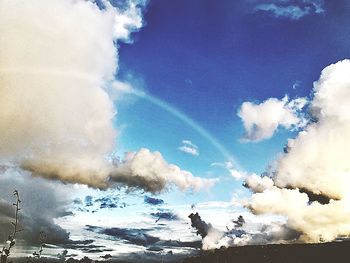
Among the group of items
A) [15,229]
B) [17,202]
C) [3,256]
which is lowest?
[3,256]

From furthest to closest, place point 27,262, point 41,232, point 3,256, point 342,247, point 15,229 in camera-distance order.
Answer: point 342,247 < point 41,232 < point 27,262 < point 15,229 < point 3,256

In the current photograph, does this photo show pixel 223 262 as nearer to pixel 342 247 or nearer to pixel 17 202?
pixel 342 247

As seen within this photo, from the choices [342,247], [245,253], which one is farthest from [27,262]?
[245,253]

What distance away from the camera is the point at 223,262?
199m

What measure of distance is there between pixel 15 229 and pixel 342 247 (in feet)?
433

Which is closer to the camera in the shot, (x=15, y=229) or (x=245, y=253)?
(x=15, y=229)

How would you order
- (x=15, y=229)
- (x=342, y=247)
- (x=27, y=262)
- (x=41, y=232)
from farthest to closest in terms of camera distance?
1. (x=342, y=247)
2. (x=41, y=232)
3. (x=27, y=262)
4. (x=15, y=229)

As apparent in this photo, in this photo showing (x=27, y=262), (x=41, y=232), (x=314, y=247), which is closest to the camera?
(x=27, y=262)

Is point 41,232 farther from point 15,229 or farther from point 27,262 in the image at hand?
point 15,229

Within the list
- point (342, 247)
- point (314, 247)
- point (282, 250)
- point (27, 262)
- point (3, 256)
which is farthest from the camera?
point (282, 250)

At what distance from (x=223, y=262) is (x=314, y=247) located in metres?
68.2

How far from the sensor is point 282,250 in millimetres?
160000

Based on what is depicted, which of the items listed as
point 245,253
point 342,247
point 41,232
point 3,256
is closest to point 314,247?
point 342,247

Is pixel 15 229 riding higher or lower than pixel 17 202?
lower
